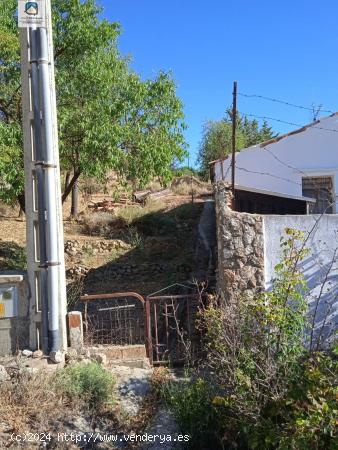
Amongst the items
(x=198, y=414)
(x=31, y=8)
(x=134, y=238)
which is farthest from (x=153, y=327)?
(x=134, y=238)

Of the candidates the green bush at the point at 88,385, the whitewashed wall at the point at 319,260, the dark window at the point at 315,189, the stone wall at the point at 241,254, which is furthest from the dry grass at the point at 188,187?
the green bush at the point at 88,385

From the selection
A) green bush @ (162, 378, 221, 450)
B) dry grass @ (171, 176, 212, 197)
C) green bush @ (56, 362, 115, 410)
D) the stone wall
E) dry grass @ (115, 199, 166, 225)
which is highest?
dry grass @ (171, 176, 212, 197)

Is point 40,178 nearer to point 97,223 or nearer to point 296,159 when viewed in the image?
point 296,159

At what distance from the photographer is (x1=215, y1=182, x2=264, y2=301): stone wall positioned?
6.83 m

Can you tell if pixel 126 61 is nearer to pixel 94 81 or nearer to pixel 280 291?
pixel 94 81

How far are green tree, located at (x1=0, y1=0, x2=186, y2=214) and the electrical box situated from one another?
5659 mm

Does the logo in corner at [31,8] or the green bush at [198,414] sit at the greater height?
the logo in corner at [31,8]

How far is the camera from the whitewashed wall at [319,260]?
6.68 metres

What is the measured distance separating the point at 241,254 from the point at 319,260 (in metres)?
1.05

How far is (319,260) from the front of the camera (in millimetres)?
6699

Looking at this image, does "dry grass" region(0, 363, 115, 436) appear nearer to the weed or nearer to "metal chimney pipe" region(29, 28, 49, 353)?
"metal chimney pipe" region(29, 28, 49, 353)

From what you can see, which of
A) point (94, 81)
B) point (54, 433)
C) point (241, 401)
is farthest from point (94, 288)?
point (241, 401)

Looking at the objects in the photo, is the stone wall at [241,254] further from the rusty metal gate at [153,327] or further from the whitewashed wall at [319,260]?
the rusty metal gate at [153,327]

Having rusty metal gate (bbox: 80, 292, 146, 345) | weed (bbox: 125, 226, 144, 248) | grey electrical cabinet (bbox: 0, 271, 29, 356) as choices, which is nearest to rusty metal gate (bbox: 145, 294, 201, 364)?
rusty metal gate (bbox: 80, 292, 146, 345)
